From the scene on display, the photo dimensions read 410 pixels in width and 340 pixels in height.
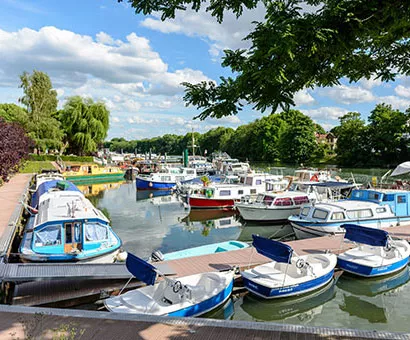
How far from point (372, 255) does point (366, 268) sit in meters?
1.09

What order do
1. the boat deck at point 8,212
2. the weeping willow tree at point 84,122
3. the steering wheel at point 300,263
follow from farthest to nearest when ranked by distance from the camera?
the weeping willow tree at point 84,122 → the boat deck at point 8,212 → the steering wheel at point 300,263

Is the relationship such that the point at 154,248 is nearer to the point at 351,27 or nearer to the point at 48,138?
the point at 351,27

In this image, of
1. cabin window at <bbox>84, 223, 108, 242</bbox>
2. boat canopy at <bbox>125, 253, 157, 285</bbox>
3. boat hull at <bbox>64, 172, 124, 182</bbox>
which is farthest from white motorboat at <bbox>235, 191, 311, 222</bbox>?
boat hull at <bbox>64, 172, 124, 182</bbox>

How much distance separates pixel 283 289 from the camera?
10617 mm

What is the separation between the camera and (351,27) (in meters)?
3.82

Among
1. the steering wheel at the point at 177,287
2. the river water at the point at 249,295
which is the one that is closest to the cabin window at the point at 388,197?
the river water at the point at 249,295

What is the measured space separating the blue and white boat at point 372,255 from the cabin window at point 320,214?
4.08 m

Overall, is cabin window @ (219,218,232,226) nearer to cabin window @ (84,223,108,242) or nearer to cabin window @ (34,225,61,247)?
cabin window @ (84,223,108,242)

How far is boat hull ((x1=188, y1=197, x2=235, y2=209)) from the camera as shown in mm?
28781

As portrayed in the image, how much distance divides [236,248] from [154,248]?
5351 millimetres

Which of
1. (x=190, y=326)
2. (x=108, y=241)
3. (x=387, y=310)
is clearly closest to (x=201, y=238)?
(x=108, y=241)

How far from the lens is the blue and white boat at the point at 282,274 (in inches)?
414

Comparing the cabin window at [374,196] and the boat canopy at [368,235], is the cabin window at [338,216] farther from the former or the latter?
the boat canopy at [368,235]

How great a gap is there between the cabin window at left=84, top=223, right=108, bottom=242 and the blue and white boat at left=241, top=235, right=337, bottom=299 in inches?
216
